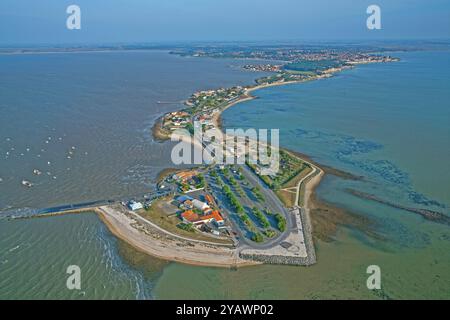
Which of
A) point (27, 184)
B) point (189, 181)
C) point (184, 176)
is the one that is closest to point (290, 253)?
point (189, 181)

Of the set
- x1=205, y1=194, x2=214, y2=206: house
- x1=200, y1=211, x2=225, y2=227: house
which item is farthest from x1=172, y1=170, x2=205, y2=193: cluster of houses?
x1=200, y1=211, x2=225, y2=227: house

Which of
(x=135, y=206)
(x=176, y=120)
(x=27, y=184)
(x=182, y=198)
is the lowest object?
(x=135, y=206)

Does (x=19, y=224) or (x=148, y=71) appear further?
(x=148, y=71)

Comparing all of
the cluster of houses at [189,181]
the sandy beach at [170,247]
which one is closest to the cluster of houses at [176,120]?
the cluster of houses at [189,181]

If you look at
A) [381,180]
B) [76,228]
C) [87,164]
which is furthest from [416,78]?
[76,228]

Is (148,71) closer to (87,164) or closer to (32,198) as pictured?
(87,164)

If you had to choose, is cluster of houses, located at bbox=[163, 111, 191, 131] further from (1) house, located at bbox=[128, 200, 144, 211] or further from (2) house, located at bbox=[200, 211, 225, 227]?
(2) house, located at bbox=[200, 211, 225, 227]

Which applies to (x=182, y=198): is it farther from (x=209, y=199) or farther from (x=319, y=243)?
(x=319, y=243)
